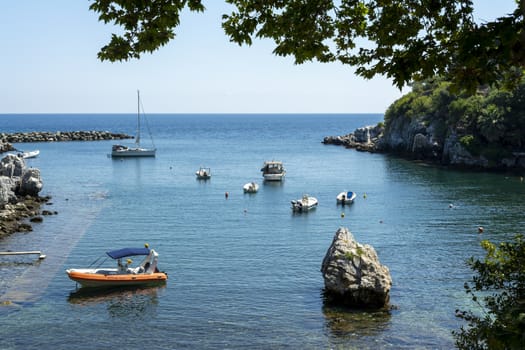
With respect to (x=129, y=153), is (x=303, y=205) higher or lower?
higher

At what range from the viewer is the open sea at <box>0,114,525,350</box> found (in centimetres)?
3092

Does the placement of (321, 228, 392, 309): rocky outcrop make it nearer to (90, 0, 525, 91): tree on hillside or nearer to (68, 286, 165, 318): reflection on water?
(68, 286, 165, 318): reflection on water

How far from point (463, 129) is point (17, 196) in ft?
251

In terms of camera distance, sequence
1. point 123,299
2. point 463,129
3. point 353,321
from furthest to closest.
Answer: point 463,129
point 123,299
point 353,321

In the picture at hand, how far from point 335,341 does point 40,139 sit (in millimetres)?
173448

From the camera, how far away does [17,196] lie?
72.1 metres

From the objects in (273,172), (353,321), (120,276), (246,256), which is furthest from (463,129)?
(120,276)

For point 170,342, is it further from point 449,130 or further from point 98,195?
point 449,130

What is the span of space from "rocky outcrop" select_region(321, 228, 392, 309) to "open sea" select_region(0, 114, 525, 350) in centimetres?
97

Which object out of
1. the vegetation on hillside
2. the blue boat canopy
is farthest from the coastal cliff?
the blue boat canopy

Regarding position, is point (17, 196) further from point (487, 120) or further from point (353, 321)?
point (487, 120)

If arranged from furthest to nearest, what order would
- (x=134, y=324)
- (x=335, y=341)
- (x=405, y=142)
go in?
(x=405, y=142), (x=134, y=324), (x=335, y=341)

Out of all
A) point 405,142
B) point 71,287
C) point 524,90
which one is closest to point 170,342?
point 71,287

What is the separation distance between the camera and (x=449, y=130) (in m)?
112
